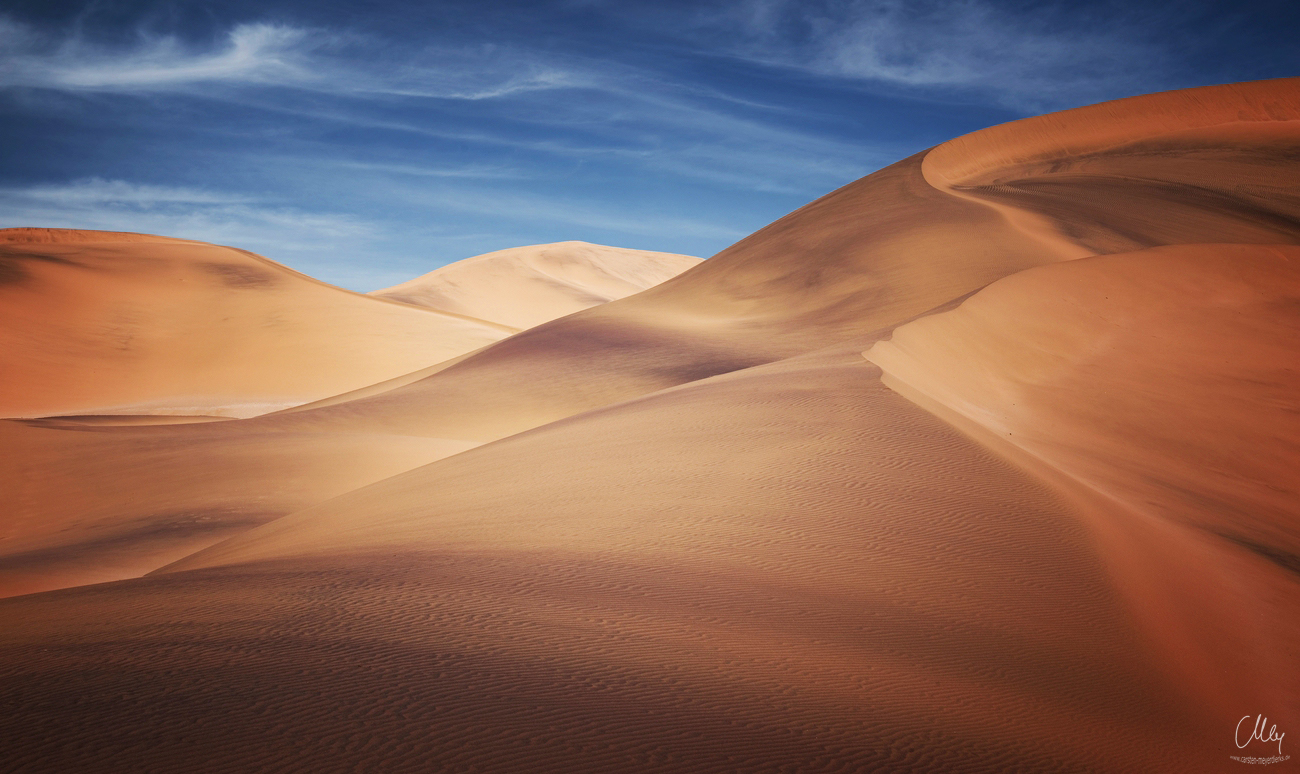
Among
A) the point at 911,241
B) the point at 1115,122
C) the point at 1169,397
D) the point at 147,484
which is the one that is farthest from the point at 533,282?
the point at 1169,397

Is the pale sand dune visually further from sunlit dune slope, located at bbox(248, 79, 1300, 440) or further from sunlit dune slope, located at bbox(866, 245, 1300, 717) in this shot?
sunlit dune slope, located at bbox(866, 245, 1300, 717)

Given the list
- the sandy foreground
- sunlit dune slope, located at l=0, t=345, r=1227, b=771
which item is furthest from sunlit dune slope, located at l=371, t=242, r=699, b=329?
sunlit dune slope, located at l=0, t=345, r=1227, b=771

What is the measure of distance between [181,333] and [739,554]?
40321 millimetres

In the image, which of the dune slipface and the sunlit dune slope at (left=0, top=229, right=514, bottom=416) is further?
the sunlit dune slope at (left=0, top=229, right=514, bottom=416)

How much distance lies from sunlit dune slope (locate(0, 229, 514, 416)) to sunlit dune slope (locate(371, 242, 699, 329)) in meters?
34.7

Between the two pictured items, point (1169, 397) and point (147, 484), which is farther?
point (147, 484)

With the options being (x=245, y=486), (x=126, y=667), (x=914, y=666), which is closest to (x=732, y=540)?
(x=914, y=666)

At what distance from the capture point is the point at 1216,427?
1200 centimetres

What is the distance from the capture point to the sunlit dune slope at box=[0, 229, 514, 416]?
111ft

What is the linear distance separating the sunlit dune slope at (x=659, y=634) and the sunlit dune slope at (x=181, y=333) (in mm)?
29653

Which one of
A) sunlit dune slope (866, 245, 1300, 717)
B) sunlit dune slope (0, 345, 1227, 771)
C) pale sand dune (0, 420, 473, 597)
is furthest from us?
pale sand dune (0, 420, 473, 597)

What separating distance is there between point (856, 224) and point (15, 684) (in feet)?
92.5

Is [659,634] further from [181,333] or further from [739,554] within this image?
[181,333]

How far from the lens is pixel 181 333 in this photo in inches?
1543
